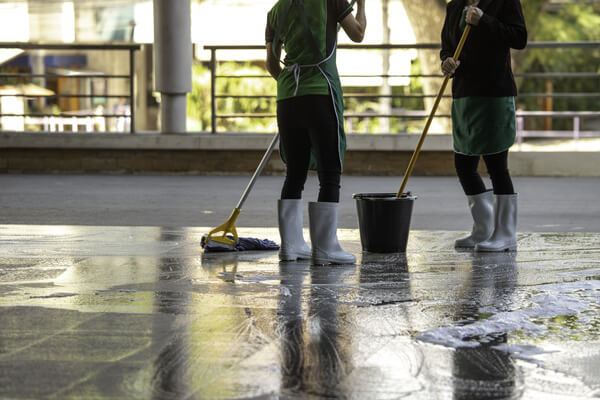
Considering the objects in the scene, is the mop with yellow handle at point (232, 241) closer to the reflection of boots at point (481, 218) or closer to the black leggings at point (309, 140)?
the black leggings at point (309, 140)

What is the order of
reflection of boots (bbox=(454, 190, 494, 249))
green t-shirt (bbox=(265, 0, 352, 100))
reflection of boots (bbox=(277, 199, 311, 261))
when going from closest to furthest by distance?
1. green t-shirt (bbox=(265, 0, 352, 100))
2. reflection of boots (bbox=(277, 199, 311, 261))
3. reflection of boots (bbox=(454, 190, 494, 249))

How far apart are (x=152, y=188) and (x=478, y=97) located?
5.44 meters

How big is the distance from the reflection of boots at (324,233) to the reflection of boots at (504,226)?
101cm

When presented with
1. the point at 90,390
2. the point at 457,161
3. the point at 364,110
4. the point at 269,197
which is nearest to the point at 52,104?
the point at 364,110

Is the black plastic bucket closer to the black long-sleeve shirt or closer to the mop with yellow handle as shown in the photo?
the mop with yellow handle

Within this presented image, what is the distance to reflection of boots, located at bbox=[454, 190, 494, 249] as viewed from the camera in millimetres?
6156

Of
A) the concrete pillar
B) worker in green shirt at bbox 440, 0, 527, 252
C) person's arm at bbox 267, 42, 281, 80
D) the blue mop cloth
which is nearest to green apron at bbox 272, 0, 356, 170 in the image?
person's arm at bbox 267, 42, 281, 80

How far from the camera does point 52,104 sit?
20719 mm

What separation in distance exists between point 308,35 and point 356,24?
264 millimetres

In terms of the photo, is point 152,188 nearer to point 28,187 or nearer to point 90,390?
point 28,187

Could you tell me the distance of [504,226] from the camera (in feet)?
19.7

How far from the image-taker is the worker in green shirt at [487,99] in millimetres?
5832

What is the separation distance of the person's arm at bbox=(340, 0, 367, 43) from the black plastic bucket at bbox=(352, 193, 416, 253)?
3.21 feet

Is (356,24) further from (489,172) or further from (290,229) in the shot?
(489,172)
